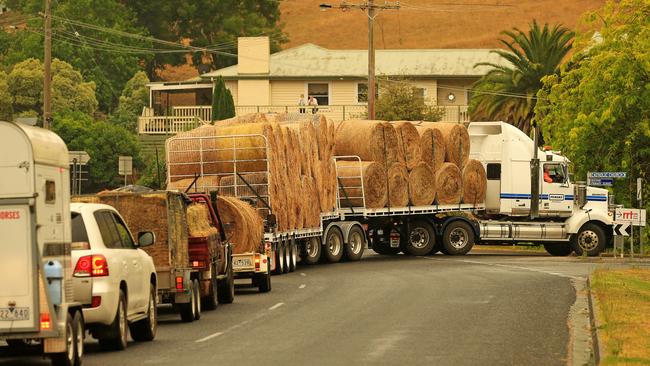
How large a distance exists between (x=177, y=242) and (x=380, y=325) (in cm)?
332

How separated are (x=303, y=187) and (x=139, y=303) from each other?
20.3 m

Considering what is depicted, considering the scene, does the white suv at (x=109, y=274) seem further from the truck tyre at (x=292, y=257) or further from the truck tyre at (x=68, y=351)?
the truck tyre at (x=292, y=257)

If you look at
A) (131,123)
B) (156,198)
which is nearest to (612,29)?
(156,198)

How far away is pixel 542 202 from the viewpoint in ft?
156

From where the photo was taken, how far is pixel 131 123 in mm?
93312

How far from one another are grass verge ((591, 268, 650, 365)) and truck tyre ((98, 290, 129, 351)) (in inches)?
221

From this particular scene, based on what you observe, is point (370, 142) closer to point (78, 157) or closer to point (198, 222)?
point (78, 157)

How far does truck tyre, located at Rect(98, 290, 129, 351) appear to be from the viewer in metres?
18.3

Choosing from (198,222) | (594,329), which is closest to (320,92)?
(198,222)

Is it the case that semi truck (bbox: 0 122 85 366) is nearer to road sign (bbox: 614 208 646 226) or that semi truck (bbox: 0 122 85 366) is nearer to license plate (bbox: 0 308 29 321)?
license plate (bbox: 0 308 29 321)

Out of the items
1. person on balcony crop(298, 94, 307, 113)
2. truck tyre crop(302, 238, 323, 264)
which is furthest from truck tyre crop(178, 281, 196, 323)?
person on balcony crop(298, 94, 307, 113)

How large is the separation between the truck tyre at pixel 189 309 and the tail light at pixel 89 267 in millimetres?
5438

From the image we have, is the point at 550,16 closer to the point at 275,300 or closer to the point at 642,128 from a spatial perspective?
the point at 642,128

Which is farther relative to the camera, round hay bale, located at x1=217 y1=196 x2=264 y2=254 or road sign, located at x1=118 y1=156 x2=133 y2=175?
road sign, located at x1=118 y1=156 x2=133 y2=175
